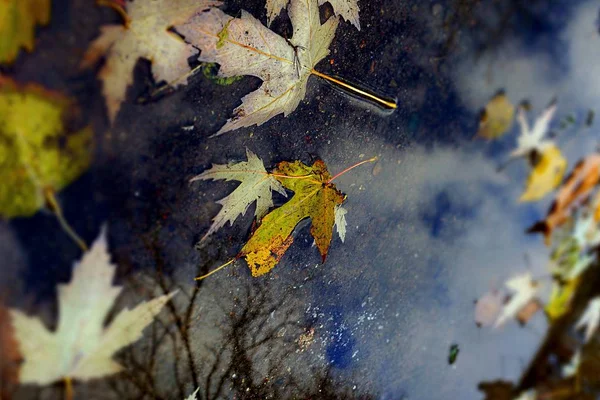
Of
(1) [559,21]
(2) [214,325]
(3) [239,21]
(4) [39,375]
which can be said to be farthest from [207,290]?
(1) [559,21]

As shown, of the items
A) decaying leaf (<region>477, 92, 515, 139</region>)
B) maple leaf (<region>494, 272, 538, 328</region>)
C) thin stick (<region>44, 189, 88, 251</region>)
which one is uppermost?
thin stick (<region>44, 189, 88, 251</region>)

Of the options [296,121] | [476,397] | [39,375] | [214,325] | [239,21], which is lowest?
[476,397]

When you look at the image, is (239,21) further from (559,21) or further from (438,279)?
(559,21)

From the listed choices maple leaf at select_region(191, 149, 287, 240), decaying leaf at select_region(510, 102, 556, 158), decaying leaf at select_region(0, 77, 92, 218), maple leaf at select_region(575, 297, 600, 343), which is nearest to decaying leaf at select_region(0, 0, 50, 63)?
decaying leaf at select_region(0, 77, 92, 218)

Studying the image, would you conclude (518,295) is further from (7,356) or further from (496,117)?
(7,356)

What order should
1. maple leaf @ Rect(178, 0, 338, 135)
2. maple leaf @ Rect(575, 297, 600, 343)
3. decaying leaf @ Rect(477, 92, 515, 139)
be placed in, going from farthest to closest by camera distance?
maple leaf @ Rect(575, 297, 600, 343) → decaying leaf @ Rect(477, 92, 515, 139) → maple leaf @ Rect(178, 0, 338, 135)

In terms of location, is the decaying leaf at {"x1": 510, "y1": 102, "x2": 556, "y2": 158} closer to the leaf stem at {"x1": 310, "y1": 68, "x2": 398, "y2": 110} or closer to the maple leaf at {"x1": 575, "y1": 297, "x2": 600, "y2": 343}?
the leaf stem at {"x1": 310, "y1": 68, "x2": 398, "y2": 110}
